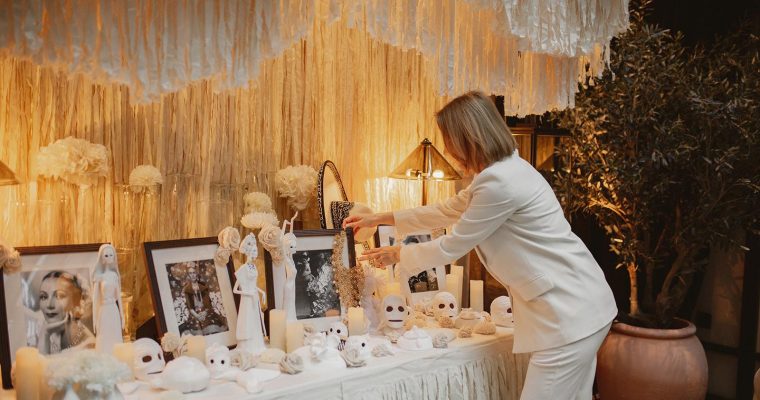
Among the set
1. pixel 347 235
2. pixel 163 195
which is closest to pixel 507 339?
pixel 347 235

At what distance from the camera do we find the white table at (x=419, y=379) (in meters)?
1.82

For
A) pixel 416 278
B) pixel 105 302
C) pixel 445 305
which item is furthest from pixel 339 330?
pixel 105 302

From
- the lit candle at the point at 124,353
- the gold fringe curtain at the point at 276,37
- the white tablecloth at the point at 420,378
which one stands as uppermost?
the gold fringe curtain at the point at 276,37

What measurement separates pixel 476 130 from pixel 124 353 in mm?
1291

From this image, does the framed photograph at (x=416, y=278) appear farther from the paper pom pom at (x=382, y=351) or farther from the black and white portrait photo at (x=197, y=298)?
the black and white portrait photo at (x=197, y=298)

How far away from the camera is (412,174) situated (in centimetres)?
313

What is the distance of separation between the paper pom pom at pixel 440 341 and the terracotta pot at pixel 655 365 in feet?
4.44

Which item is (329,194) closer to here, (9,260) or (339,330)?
(339,330)

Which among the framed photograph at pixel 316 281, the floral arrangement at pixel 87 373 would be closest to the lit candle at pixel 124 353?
the floral arrangement at pixel 87 373

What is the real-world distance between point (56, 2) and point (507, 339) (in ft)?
6.24

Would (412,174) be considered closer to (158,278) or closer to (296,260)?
(296,260)

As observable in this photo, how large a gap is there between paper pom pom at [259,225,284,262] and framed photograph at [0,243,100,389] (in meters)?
0.53

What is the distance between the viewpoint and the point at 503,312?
258 cm

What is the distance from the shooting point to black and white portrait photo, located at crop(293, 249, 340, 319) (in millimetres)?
2287
